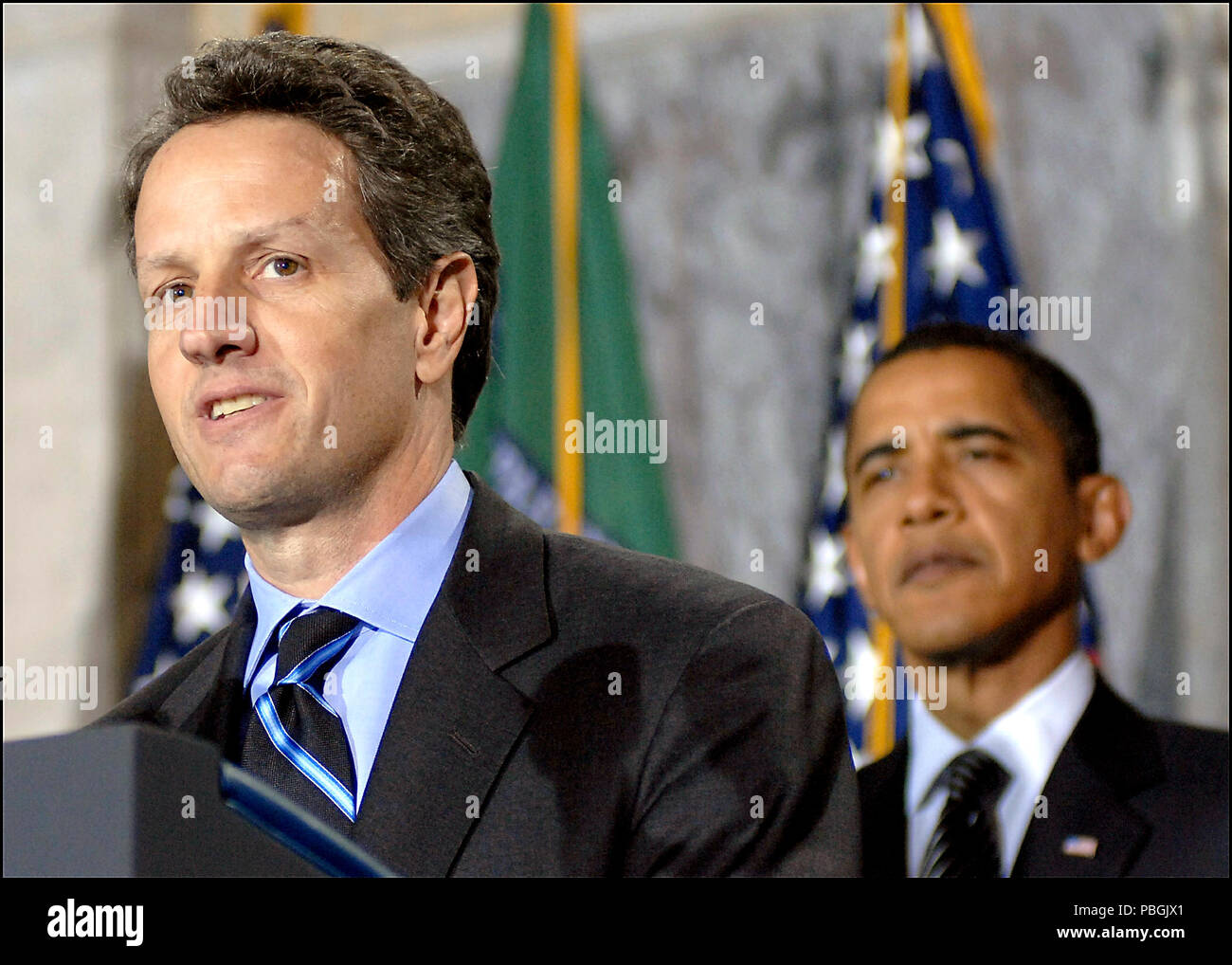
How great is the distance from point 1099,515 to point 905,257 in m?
1.10

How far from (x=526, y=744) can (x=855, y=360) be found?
3.01 meters

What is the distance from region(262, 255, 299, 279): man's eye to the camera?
1.64 metres

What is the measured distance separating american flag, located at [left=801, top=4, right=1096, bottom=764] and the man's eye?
261cm

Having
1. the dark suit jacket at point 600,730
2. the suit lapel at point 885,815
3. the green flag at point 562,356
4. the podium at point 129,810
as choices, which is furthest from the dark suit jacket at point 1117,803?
the podium at point 129,810

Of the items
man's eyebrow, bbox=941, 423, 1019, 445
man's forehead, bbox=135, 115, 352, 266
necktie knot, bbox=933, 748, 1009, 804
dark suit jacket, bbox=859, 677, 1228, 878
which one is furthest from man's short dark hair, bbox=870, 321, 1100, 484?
man's forehead, bbox=135, 115, 352, 266

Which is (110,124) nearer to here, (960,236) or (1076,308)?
(960,236)

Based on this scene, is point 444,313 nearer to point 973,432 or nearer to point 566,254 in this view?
point 973,432

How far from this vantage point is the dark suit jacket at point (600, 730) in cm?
143

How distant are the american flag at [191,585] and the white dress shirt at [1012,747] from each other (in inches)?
81.8

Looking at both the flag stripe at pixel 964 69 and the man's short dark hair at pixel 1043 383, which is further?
the flag stripe at pixel 964 69

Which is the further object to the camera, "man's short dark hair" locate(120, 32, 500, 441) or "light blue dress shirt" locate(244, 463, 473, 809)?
"man's short dark hair" locate(120, 32, 500, 441)

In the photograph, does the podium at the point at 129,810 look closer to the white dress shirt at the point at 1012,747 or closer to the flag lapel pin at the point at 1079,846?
the flag lapel pin at the point at 1079,846

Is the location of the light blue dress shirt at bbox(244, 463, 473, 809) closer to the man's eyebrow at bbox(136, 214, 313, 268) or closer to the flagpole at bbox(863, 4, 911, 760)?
the man's eyebrow at bbox(136, 214, 313, 268)

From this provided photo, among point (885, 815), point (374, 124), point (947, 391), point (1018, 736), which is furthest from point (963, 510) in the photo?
point (374, 124)
